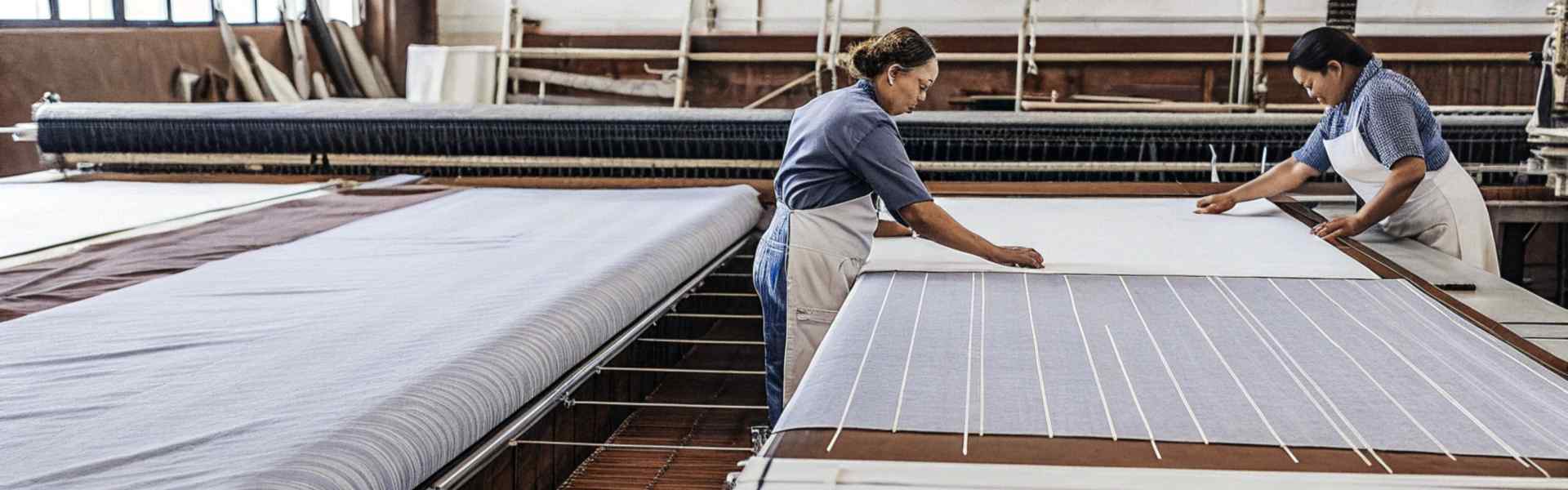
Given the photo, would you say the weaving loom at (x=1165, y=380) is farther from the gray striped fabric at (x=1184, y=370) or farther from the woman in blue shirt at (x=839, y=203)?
the woman in blue shirt at (x=839, y=203)

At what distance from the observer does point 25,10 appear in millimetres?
5160

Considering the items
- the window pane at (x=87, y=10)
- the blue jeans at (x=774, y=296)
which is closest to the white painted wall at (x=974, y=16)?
the window pane at (x=87, y=10)

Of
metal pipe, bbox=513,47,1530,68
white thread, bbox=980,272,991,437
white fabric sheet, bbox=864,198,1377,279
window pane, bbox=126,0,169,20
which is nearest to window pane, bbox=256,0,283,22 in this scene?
window pane, bbox=126,0,169,20

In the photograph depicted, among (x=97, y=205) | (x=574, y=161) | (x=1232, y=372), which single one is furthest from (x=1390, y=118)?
(x=97, y=205)

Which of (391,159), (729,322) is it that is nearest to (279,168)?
(391,159)

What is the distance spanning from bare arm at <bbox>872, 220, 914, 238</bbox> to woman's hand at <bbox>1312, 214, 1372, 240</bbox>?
0.76 m

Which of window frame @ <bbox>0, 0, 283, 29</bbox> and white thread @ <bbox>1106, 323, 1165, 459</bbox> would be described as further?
window frame @ <bbox>0, 0, 283, 29</bbox>

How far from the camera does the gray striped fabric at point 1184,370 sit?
4.03 ft

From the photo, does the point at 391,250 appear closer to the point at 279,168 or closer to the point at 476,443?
the point at 476,443

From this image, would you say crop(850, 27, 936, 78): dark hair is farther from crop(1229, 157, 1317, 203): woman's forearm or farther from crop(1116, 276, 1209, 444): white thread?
crop(1229, 157, 1317, 203): woman's forearm

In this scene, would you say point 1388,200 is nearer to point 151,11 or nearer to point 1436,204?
point 1436,204

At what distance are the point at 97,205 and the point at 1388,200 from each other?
2.80 meters

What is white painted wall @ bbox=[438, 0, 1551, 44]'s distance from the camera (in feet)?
22.6

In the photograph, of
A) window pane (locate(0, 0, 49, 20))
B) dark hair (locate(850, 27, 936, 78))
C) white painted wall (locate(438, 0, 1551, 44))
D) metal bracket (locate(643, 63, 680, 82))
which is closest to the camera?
dark hair (locate(850, 27, 936, 78))
